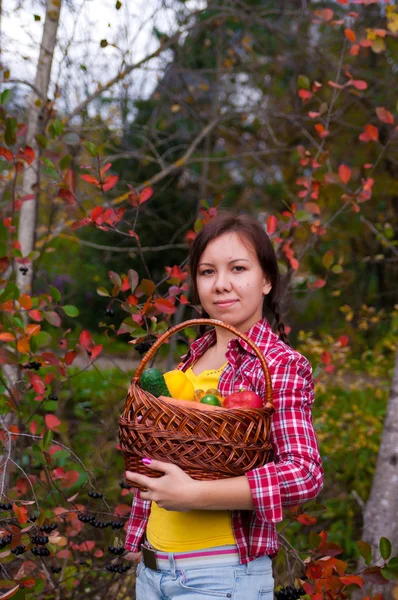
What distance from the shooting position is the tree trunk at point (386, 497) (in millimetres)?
2609

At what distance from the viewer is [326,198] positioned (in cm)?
666

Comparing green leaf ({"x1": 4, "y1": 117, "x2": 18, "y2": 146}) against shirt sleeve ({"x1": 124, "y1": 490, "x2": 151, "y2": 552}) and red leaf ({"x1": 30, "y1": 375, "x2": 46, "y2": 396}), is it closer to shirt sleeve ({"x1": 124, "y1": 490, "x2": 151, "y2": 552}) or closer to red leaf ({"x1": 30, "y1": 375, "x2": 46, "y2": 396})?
red leaf ({"x1": 30, "y1": 375, "x2": 46, "y2": 396})

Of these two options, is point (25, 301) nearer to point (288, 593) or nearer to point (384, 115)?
point (288, 593)

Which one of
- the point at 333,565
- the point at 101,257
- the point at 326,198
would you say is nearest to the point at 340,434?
the point at 333,565

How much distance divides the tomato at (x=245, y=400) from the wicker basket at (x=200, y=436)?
30mm

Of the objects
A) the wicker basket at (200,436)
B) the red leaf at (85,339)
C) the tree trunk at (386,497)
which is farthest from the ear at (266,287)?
the tree trunk at (386,497)

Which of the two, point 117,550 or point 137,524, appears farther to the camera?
point 117,550

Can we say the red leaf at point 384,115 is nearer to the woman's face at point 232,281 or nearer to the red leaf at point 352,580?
the woman's face at point 232,281

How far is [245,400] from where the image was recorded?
1.32m

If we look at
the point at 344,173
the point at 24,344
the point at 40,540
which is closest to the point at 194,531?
the point at 40,540

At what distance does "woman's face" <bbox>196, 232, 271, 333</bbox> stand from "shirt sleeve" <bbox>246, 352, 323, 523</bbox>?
0.66 feet

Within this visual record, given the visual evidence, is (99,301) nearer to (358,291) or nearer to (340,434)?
(358,291)

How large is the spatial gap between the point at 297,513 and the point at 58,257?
7.84 meters

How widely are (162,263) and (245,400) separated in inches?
293
